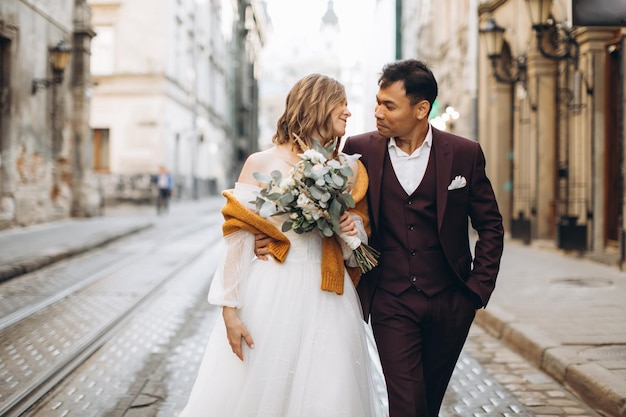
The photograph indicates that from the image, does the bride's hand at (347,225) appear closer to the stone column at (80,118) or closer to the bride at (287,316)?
the bride at (287,316)

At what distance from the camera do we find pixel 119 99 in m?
31.6

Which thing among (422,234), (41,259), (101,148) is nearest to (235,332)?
(422,234)

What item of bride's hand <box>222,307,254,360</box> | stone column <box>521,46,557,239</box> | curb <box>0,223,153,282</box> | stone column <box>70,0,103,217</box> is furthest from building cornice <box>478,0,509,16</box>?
bride's hand <box>222,307,254,360</box>

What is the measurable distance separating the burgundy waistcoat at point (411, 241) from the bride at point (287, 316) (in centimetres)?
13

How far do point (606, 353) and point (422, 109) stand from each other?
3.27m

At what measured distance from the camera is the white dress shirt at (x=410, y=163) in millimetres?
3178

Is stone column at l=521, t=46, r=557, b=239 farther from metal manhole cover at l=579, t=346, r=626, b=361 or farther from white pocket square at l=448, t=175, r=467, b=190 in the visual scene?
white pocket square at l=448, t=175, r=467, b=190

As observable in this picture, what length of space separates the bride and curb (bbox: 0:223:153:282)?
7593 mm

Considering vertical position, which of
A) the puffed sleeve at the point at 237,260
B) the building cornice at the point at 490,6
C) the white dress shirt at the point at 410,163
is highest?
the building cornice at the point at 490,6

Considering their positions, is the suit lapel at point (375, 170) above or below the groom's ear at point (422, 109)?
below

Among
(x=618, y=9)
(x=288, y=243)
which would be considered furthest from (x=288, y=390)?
(x=618, y=9)

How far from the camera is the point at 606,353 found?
5492mm

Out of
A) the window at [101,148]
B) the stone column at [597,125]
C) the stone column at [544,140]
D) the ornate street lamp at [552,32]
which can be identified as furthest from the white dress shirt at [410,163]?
the window at [101,148]

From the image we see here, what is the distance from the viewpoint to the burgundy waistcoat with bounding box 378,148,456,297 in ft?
10.2
